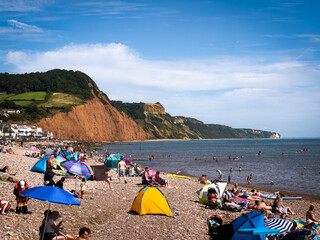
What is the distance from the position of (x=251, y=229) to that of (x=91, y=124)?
117 meters

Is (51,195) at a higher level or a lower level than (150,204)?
higher

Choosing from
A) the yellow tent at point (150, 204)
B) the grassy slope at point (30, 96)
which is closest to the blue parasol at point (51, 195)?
the yellow tent at point (150, 204)

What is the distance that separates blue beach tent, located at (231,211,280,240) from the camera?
8766 millimetres

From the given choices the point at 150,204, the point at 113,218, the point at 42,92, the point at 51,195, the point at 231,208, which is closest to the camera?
the point at 51,195

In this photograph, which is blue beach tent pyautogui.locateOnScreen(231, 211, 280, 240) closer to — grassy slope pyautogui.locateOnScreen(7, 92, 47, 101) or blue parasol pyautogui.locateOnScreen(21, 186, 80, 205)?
blue parasol pyautogui.locateOnScreen(21, 186, 80, 205)

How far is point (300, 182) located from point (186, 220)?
21310mm

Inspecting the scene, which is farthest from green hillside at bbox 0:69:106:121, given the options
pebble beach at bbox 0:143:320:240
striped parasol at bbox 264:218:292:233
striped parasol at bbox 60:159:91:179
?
striped parasol at bbox 264:218:292:233

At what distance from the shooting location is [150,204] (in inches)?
474

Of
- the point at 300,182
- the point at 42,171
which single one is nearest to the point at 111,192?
the point at 42,171

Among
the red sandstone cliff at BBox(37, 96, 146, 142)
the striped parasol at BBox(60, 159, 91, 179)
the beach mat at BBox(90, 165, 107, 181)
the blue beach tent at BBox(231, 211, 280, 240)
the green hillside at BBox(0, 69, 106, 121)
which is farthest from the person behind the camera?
the green hillside at BBox(0, 69, 106, 121)

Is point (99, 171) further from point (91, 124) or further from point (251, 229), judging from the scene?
point (91, 124)

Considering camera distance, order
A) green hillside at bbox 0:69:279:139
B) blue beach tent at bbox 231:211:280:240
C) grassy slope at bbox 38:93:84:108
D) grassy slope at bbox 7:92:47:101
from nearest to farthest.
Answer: blue beach tent at bbox 231:211:280:240, green hillside at bbox 0:69:279:139, grassy slope at bbox 38:93:84:108, grassy slope at bbox 7:92:47:101

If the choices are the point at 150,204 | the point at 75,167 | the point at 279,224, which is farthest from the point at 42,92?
the point at 279,224

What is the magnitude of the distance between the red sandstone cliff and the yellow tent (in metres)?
97.1
